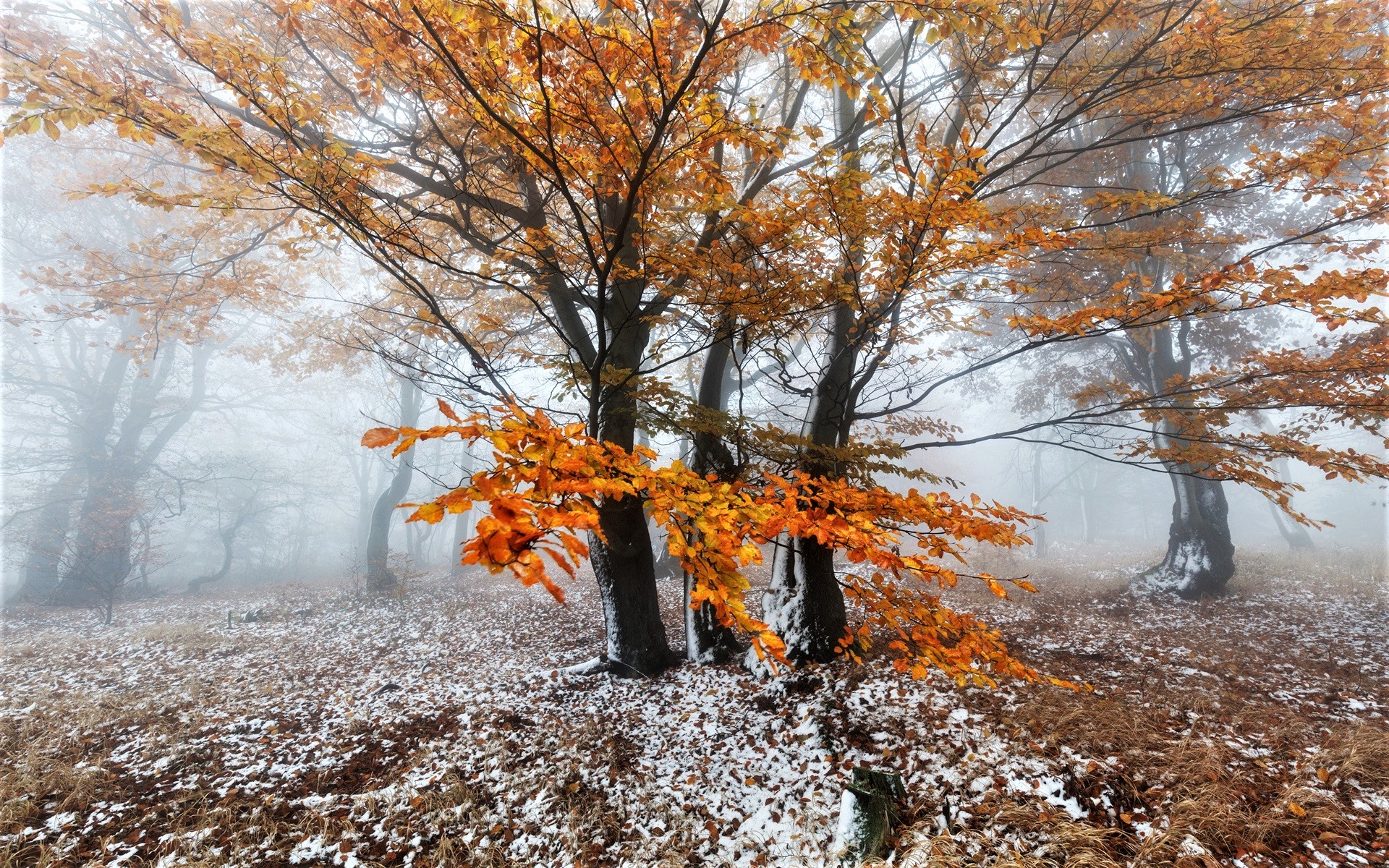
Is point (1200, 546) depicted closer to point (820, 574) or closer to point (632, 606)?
point (820, 574)

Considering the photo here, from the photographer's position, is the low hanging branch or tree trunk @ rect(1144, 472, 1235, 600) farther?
tree trunk @ rect(1144, 472, 1235, 600)

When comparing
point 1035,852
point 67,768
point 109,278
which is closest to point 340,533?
point 109,278

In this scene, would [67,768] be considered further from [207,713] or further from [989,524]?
[989,524]

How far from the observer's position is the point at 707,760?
3.89m

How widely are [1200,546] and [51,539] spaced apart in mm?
28290

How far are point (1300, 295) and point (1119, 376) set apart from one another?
36.4ft

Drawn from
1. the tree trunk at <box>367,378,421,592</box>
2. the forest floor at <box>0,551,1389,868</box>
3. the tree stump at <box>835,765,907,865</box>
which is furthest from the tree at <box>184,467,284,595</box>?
the tree stump at <box>835,765,907,865</box>

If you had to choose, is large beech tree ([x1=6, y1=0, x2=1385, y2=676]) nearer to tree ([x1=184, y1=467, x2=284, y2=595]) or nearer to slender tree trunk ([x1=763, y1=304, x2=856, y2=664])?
slender tree trunk ([x1=763, y1=304, x2=856, y2=664])

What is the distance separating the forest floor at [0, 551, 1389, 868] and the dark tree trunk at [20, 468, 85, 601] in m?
10.3

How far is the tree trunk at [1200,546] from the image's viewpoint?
8.70m

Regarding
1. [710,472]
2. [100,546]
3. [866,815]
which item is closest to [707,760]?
[866,815]

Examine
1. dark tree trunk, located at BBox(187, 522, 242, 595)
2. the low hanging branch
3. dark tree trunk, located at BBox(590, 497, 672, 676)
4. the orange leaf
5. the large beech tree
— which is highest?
the large beech tree

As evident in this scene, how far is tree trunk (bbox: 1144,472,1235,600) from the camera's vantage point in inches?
342

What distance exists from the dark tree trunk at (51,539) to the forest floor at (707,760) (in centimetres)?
1032
